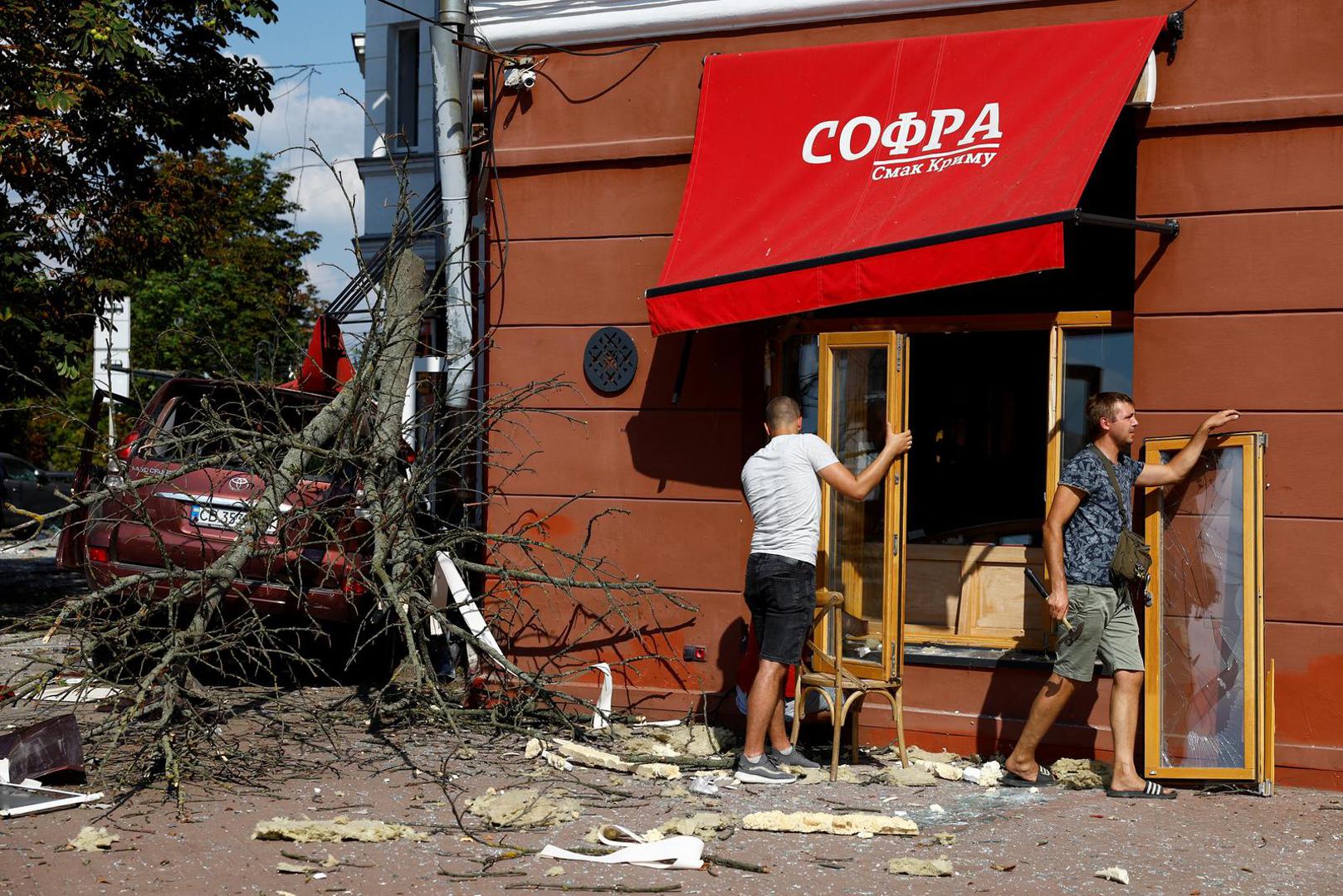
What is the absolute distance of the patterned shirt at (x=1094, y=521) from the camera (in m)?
6.34

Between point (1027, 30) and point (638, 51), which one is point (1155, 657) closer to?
point (1027, 30)

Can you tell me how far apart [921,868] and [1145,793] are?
1752mm

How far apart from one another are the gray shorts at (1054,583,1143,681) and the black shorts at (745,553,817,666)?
4.04ft

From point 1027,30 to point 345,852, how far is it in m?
5.22

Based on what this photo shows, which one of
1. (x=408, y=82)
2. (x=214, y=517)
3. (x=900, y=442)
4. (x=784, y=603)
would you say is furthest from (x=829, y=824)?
(x=408, y=82)

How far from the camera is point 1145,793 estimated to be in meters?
6.25

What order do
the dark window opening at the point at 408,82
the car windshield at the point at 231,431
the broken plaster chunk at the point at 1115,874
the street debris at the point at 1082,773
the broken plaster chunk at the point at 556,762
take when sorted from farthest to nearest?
1. the dark window opening at the point at 408,82
2. the car windshield at the point at 231,431
3. the broken plaster chunk at the point at 556,762
4. the street debris at the point at 1082,773
5. the broken plaster chunk at the point at 1115,874

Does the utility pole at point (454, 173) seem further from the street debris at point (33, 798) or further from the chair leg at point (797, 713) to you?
the street debris at point (33, 798)

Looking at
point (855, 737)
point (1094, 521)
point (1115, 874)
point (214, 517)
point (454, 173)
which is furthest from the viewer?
point (454, 173)

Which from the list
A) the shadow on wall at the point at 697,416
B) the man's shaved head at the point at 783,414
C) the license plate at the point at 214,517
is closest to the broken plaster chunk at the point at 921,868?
the man's shaved head at the point at 783,414

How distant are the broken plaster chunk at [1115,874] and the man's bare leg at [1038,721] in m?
1.40

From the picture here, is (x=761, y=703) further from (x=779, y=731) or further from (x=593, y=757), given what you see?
(x=593, y=757)

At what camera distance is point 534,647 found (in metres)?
8.12

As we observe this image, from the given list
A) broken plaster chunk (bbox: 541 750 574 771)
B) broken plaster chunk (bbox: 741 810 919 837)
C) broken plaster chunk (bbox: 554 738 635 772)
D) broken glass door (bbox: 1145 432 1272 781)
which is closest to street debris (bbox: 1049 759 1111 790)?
broken glass door (bbox: 1145 432 1272 781)
